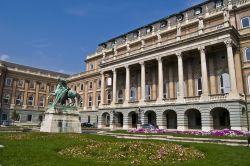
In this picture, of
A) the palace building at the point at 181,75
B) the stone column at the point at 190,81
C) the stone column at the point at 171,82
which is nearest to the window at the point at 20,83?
the palace building at the point at 181,75

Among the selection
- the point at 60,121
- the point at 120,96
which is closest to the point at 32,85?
the point at 120,96

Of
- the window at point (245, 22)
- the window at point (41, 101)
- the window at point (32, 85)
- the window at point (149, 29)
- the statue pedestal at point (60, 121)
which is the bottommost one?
the statue pedestal at point (60, 121)

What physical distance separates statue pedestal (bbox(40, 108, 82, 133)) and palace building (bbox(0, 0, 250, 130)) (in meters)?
17.0

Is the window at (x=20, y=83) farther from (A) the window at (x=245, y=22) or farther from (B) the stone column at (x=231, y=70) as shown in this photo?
(A) the window at (x=245, y=22)

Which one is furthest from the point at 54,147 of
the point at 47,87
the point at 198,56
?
the point at 47,87

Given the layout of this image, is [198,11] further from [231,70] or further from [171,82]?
[231,70]

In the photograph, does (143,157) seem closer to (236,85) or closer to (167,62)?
(236,85)

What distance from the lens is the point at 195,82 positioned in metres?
39.5

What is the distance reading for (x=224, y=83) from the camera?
35.7 metres

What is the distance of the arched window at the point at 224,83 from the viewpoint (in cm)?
3517

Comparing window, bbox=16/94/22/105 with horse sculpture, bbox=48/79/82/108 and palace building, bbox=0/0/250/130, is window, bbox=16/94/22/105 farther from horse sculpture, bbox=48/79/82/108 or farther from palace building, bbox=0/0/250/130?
horse sculpture, bbox=48/79/82/108

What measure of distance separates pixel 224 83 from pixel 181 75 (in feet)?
23.1

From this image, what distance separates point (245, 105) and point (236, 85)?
326cm

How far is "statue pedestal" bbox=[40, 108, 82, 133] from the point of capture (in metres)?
23.9
